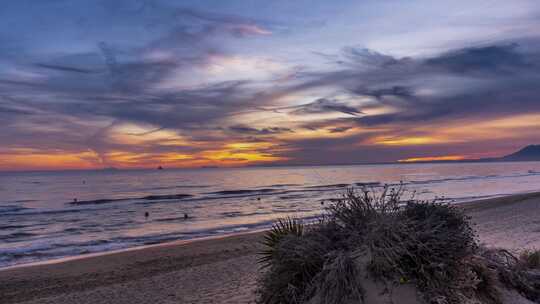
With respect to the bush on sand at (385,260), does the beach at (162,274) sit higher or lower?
lower

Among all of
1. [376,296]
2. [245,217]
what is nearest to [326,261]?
[376,296]

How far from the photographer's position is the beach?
1020 centimetres

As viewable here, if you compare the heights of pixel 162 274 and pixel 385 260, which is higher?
pixel 385 260

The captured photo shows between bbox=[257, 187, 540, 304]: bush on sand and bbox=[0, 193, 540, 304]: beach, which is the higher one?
bbox=[257, 187, 540, 304]: bush on sand

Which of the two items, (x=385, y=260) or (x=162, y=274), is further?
(x=162, y=274)

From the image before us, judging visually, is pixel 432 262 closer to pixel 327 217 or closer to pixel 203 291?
pixel 327 217

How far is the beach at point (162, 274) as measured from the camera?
402 inches

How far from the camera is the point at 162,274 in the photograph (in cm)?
1245

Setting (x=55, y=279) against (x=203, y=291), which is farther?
(x=55, y=279)

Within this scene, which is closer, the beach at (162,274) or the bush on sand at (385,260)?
the bush on sand at (385,260)

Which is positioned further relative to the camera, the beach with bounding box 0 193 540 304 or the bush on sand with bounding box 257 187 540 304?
the beach with bounding box 0 193 540 304

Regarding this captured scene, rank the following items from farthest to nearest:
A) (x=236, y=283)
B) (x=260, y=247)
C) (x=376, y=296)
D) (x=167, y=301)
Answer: (x=260, y=247), (x=236, y=283), (x=167, y=301), (x=376, y=296)

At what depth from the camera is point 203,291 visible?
10.2 meters

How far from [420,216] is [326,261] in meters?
1.58
